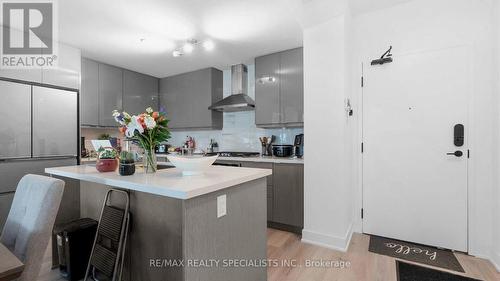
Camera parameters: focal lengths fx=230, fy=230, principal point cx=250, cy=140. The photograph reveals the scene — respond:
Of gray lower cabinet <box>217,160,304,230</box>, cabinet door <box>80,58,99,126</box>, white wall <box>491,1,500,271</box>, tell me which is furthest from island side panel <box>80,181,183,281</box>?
white wall <box>491,1,500,271</box>

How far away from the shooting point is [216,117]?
4059mm

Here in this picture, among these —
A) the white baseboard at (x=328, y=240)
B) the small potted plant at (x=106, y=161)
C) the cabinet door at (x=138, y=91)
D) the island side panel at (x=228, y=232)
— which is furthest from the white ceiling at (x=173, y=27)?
the white baseboard at (x=328, y=240)

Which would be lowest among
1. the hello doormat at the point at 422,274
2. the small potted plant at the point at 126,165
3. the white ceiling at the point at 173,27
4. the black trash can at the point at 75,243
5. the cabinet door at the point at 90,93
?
the hello doormat at the point at 422,274

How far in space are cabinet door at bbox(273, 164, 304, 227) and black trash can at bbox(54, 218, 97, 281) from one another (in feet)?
6.23

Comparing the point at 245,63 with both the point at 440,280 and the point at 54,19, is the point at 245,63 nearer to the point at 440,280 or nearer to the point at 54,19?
the point at 54,19

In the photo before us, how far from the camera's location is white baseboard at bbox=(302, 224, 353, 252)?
2271 mm

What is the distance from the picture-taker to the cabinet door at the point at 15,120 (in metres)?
2.50

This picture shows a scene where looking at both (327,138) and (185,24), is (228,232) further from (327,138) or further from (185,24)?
(185,24)

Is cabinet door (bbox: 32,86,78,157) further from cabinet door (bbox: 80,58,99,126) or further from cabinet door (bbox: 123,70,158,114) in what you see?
cabinet door (bbox: 123,70,158,114)

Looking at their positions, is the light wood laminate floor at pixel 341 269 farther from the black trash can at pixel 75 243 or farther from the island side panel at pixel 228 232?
the island side panel at pixel 228 232

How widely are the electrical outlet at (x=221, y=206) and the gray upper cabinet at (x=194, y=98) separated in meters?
2.76

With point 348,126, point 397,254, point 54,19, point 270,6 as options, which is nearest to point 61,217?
point 54,19

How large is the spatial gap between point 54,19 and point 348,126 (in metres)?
3.29

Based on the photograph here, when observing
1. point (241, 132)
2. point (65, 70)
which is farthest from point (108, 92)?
point (241, 132)
